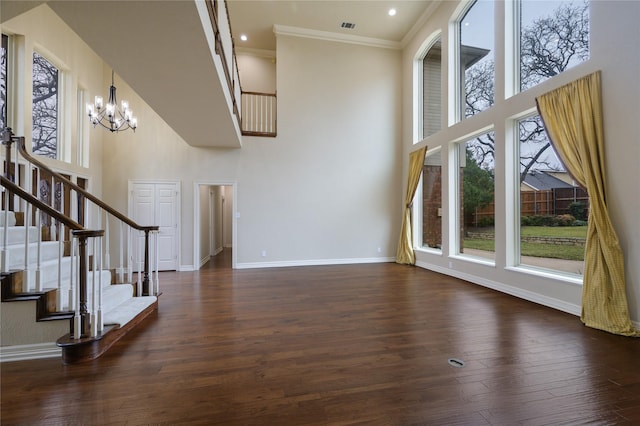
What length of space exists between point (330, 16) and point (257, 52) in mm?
2440

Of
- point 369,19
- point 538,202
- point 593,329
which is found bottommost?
point 593,329

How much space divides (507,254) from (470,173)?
5.78 ft

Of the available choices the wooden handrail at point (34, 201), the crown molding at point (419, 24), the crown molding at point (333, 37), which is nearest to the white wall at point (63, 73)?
the wooden handrail at point (34, 201)

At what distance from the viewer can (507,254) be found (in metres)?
4.45

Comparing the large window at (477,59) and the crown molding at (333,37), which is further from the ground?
the crown molding at (333,37)

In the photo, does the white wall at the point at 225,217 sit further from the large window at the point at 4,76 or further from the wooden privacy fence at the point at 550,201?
the wooden privacy fence at the point at 550,201

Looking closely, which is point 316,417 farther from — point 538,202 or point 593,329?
point 538,202

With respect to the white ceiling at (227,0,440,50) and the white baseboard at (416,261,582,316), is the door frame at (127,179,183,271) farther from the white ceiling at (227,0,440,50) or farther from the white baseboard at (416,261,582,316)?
the white baseboard at (416,261,582,316)

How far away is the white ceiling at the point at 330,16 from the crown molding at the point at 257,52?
0.47m

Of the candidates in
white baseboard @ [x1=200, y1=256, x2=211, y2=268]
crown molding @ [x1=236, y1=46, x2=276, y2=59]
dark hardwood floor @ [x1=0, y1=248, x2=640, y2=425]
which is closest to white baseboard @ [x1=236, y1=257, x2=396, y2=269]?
white baseboard @ [x1=200, y1=256, x2=211, y2=268]

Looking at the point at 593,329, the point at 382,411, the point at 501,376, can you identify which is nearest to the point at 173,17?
the point at 382,411

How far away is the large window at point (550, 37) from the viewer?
3623 millimetres

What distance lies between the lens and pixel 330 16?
636 centimetres

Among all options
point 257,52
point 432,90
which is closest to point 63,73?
point 257,52
